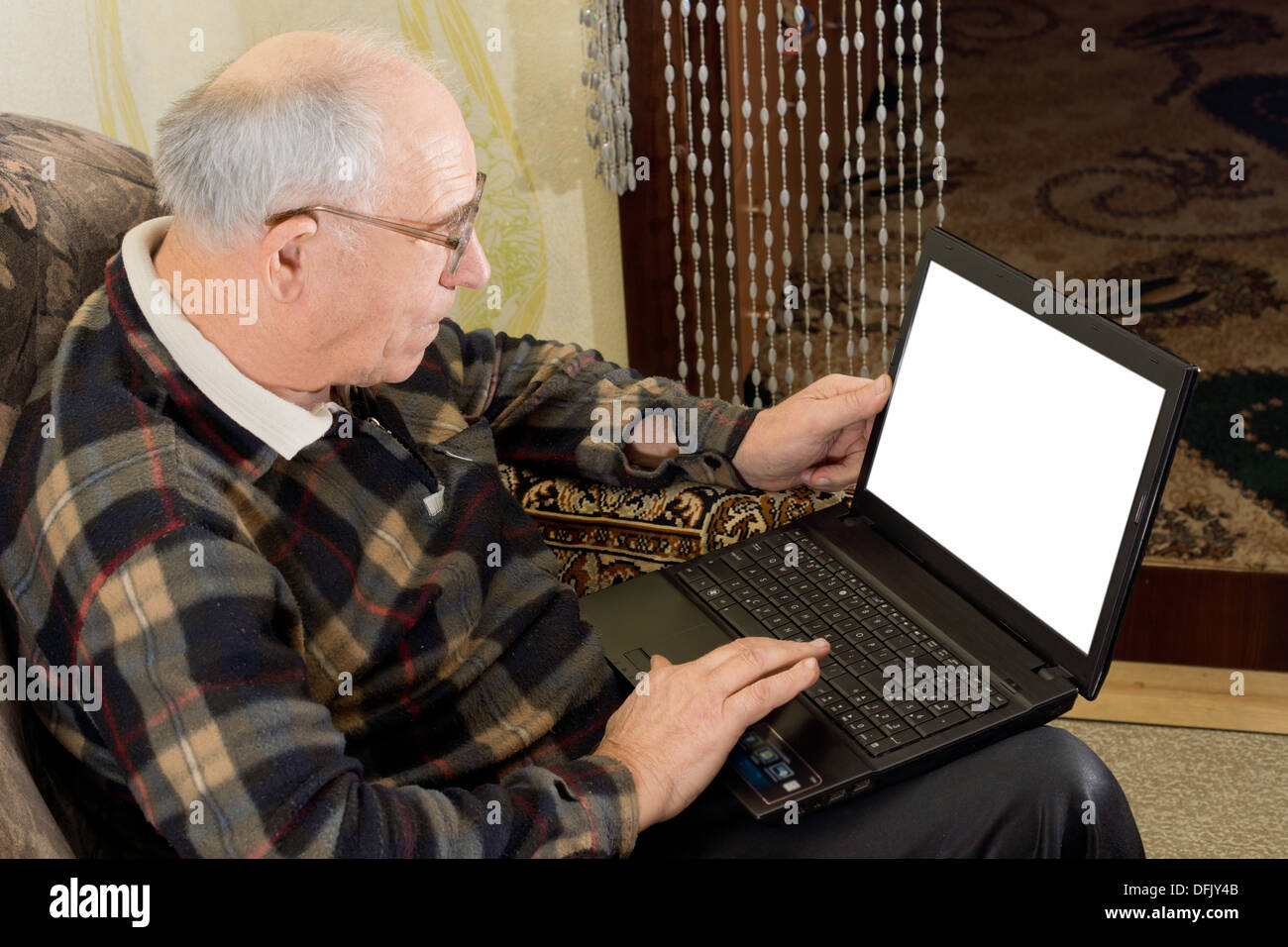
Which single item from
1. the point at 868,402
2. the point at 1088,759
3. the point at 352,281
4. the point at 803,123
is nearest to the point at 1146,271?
the point at 803,123

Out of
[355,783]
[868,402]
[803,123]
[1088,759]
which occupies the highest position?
A: [803,123]

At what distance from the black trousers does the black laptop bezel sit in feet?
0.25

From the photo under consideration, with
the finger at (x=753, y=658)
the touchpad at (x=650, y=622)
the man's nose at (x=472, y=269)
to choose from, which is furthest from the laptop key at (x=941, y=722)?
the man's nose at (x=472, y=269)

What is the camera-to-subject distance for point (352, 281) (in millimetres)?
1019

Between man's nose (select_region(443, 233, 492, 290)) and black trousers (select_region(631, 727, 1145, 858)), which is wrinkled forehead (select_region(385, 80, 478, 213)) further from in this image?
black trousers (select_region(631, 727, 1145, 858))

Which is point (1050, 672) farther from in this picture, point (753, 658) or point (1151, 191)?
point (1151, 191)

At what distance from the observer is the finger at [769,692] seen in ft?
3.34

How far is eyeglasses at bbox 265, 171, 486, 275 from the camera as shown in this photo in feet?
3.23

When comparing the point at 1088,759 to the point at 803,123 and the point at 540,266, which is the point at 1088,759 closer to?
the point at 540,266

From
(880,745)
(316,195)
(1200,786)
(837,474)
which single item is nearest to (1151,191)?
(1200,786)

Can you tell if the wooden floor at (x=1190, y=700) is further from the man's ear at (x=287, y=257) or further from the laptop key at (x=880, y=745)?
the man's ear at (x=287, y=257)

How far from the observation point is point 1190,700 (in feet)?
6.34

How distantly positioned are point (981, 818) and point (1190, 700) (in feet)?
3.41

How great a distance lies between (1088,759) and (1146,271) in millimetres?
1801
